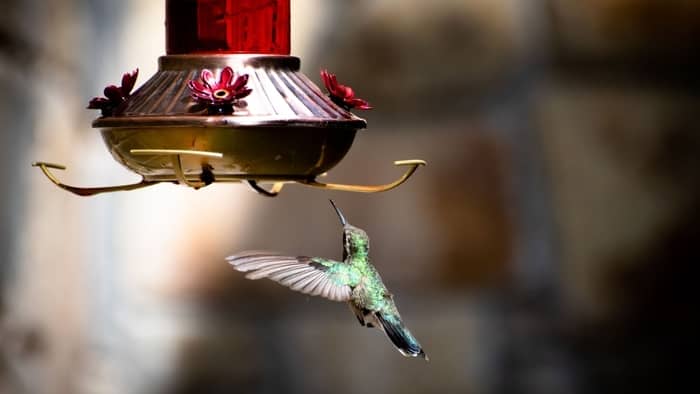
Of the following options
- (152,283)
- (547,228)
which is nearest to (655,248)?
(547,228)

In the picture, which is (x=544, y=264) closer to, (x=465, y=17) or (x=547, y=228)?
(x=547, y=228)

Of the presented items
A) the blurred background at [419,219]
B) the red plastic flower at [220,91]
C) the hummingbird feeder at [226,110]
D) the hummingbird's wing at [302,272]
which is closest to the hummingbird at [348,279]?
the hummingbird's wing at [302,272]

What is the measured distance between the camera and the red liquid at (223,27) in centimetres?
196

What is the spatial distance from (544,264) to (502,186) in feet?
0.74

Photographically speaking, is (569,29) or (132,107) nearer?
(132,107)

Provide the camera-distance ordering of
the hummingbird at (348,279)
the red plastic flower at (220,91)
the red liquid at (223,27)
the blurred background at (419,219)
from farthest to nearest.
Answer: the blurred background at (419,219) → the hummingbird at (348,279) → the red liquid at (223,27) → the red plastic flower at (220,91)

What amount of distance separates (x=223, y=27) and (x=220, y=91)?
188mm

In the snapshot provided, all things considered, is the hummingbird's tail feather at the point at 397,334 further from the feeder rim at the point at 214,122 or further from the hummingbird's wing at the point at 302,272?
the feeder rim at the point at 214,122

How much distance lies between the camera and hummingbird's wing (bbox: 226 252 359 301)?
6.59ft

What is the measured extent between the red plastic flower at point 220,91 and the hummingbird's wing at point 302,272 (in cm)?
23

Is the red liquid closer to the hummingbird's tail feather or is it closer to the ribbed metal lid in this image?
the ribbed metal lid

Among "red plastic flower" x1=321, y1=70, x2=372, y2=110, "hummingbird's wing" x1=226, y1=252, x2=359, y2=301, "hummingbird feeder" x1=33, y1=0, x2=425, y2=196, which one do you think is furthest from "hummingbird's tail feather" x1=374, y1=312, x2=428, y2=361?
"red plastic flower" x1=321, y1=70, x2=372, y2=110

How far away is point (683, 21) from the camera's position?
3613 millimetres

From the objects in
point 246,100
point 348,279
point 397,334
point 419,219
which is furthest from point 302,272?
point 419,219
